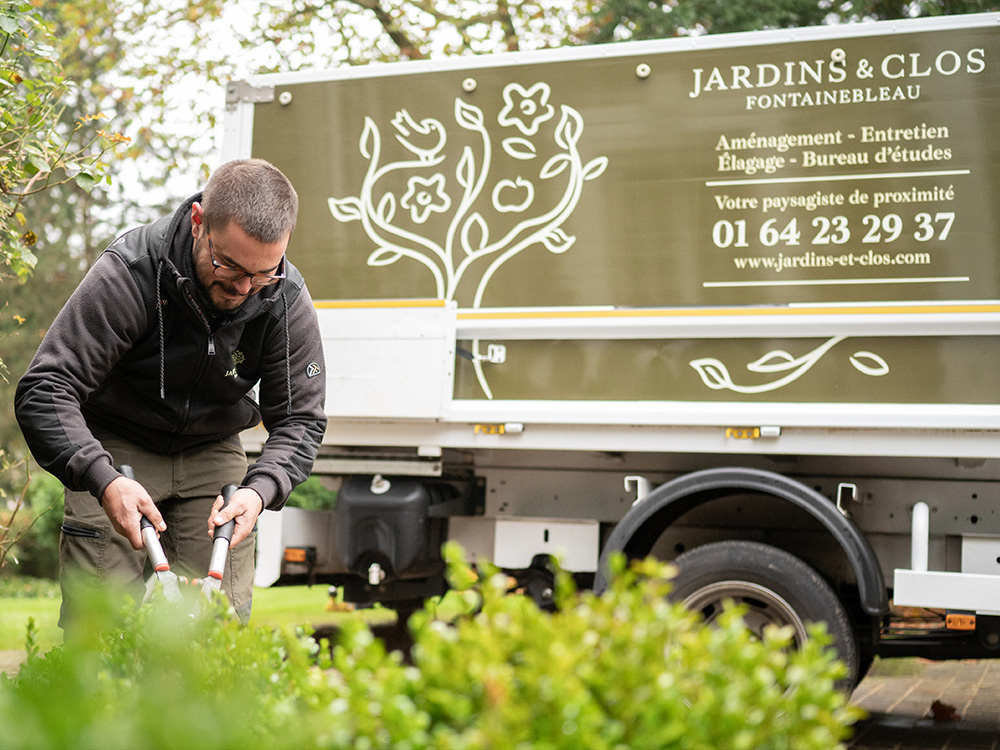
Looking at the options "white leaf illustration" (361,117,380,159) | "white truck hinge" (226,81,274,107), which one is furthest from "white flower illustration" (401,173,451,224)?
"white truck hinge" (226,81,274,107)

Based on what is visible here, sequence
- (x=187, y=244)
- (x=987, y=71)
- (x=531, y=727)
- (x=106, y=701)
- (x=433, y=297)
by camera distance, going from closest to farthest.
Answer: (x=531, y=727), (x=106, y=701), (x=187, y=244), (x=987, y=71), (x=433, y=297)

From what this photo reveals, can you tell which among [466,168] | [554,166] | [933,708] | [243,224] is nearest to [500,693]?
[243,224]

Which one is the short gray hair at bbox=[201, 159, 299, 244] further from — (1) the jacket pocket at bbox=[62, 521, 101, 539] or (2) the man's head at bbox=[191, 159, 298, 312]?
(1) the jacket pocket at bbox=[62, 521, 101, 539]

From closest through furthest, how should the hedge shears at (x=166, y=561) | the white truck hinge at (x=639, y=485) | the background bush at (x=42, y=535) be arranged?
1. the hedge shears at (x=166, y=561)
2. the white truck hinge at (x=639, y=485)
3. the background bush at (x=42, y=535)

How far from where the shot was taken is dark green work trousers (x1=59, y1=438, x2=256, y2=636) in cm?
315

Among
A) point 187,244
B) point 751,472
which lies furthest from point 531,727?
point 751,472

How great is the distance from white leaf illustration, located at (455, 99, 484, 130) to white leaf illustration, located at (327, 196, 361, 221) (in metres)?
0.61

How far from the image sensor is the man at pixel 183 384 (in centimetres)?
283

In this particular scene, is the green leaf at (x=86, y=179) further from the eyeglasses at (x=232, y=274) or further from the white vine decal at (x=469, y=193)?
the white vine decal at (x=469, y=193)

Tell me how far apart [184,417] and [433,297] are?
71.9 inches

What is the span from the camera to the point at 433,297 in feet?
15.9

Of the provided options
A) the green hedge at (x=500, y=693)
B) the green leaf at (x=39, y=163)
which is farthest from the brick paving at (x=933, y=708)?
A: the green leaf at (x=39, y=163)

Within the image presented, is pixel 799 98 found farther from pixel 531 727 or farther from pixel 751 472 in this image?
pixel 531 727

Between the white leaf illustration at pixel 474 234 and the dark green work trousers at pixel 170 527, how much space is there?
171 centimetres
